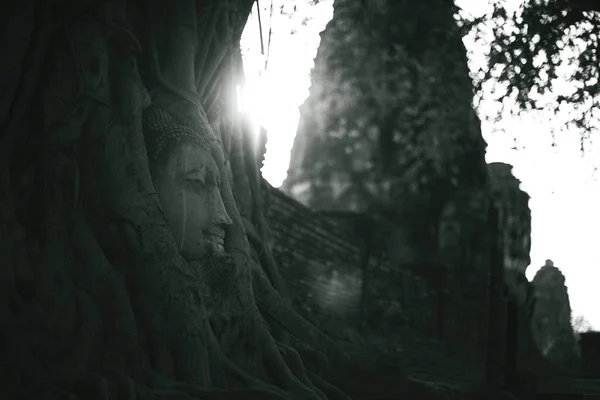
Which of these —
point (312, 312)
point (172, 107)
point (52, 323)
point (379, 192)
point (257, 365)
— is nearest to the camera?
point (52, 323)

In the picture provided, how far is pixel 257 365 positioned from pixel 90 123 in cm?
185

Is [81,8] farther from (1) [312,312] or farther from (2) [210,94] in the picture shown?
(1) [312,312]

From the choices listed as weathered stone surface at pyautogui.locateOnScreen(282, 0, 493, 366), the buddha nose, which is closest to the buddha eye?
the buddha nose

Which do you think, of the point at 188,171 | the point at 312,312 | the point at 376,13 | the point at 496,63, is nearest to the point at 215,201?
the point at 188,171

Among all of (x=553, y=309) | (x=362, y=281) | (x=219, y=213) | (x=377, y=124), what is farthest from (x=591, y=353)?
(x=553, y=309)

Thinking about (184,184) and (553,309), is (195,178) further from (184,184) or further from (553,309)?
(553,309)

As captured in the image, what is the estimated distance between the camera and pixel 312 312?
13.3m

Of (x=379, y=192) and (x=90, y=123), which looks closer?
(x=90, y=123)

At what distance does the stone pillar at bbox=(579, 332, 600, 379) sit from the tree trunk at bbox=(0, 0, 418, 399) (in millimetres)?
7249

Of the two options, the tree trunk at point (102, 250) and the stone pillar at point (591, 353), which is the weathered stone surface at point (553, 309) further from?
the tree trunk at point (102, 250)

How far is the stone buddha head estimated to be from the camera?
5.45 meters

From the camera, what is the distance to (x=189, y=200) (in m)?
5.49

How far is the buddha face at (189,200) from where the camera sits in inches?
214

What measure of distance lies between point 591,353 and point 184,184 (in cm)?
843
